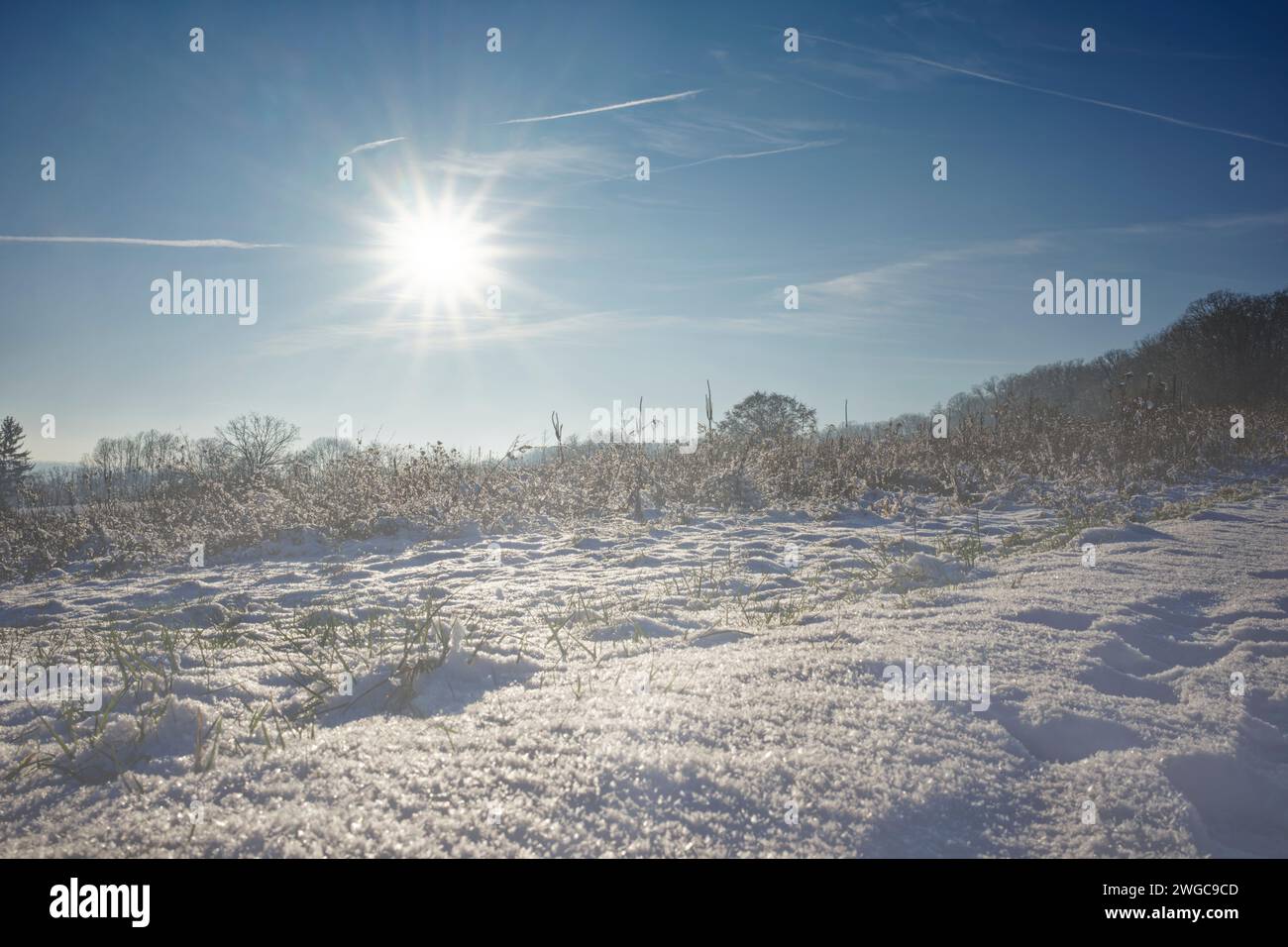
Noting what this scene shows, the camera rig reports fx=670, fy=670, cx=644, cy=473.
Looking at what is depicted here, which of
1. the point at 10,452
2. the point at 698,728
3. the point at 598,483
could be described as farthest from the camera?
the point at 10,452

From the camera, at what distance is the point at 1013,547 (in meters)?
5.24

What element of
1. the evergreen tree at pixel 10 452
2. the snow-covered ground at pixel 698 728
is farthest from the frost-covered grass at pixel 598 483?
the evergreen tree at pixel 10 452

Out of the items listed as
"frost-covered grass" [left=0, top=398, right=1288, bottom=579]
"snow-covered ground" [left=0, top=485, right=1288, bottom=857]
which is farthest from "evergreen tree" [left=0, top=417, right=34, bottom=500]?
"snow-covered ground" [left=0, top=485, right=1288, bottom=857]

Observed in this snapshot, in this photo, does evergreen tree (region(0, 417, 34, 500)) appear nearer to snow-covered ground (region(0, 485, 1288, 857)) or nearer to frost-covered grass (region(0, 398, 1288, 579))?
frost-covered grass (region(0, 398, 1288, 579))

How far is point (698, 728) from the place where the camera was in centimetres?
178

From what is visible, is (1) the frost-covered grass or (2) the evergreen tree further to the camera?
(2) the evergreen tree

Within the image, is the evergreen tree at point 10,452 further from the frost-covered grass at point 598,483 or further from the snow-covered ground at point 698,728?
the snow-covered ground at point 698,728

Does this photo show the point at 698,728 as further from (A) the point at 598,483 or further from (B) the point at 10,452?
(B) the point at 10,452

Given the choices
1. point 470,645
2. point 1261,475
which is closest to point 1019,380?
point 1261,475

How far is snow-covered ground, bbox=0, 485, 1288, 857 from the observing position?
1.38 meters

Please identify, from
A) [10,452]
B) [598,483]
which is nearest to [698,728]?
[598,483]

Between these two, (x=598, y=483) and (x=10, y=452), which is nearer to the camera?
(x=598, y=483)

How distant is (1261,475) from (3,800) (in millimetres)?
14484
